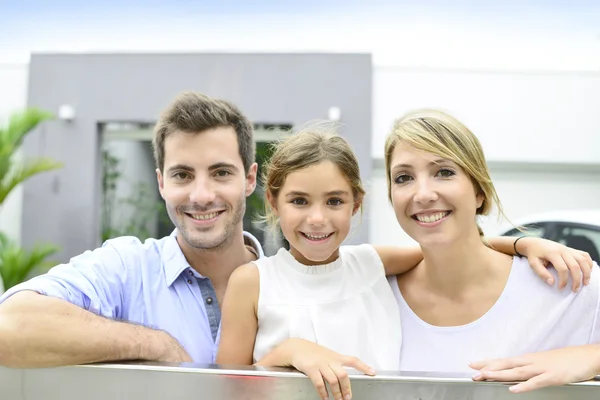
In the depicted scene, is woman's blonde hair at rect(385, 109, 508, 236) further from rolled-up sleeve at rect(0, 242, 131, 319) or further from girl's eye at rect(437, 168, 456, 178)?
rolled-up sleeve at rect(0, 242, 131, 319)

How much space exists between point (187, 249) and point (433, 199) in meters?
0.91

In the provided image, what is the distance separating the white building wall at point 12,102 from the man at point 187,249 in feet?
23.2

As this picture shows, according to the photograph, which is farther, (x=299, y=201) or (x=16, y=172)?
(x=16, y=172)

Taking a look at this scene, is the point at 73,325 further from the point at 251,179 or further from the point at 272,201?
the point at 251,179

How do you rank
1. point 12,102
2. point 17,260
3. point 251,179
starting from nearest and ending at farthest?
1. point 251,179
2. point 17,260
3. point 12,102

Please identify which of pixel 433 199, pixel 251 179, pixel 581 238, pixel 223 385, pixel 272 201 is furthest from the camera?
pixel 581 238

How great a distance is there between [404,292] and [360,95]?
21.4 feet

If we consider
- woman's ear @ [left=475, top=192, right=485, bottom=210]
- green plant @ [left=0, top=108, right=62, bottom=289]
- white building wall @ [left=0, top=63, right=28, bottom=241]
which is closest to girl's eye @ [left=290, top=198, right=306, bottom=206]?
woman's ear @ [left=475, top=192, right=485, bottom=210]

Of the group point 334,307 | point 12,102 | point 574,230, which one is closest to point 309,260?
point 334,307

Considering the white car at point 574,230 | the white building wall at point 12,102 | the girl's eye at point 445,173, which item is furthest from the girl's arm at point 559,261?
the white building wall at point 12,102

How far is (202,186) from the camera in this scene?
198 cm

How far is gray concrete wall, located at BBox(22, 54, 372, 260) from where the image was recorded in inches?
322

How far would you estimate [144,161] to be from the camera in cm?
847

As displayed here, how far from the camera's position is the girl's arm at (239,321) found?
1691mm
